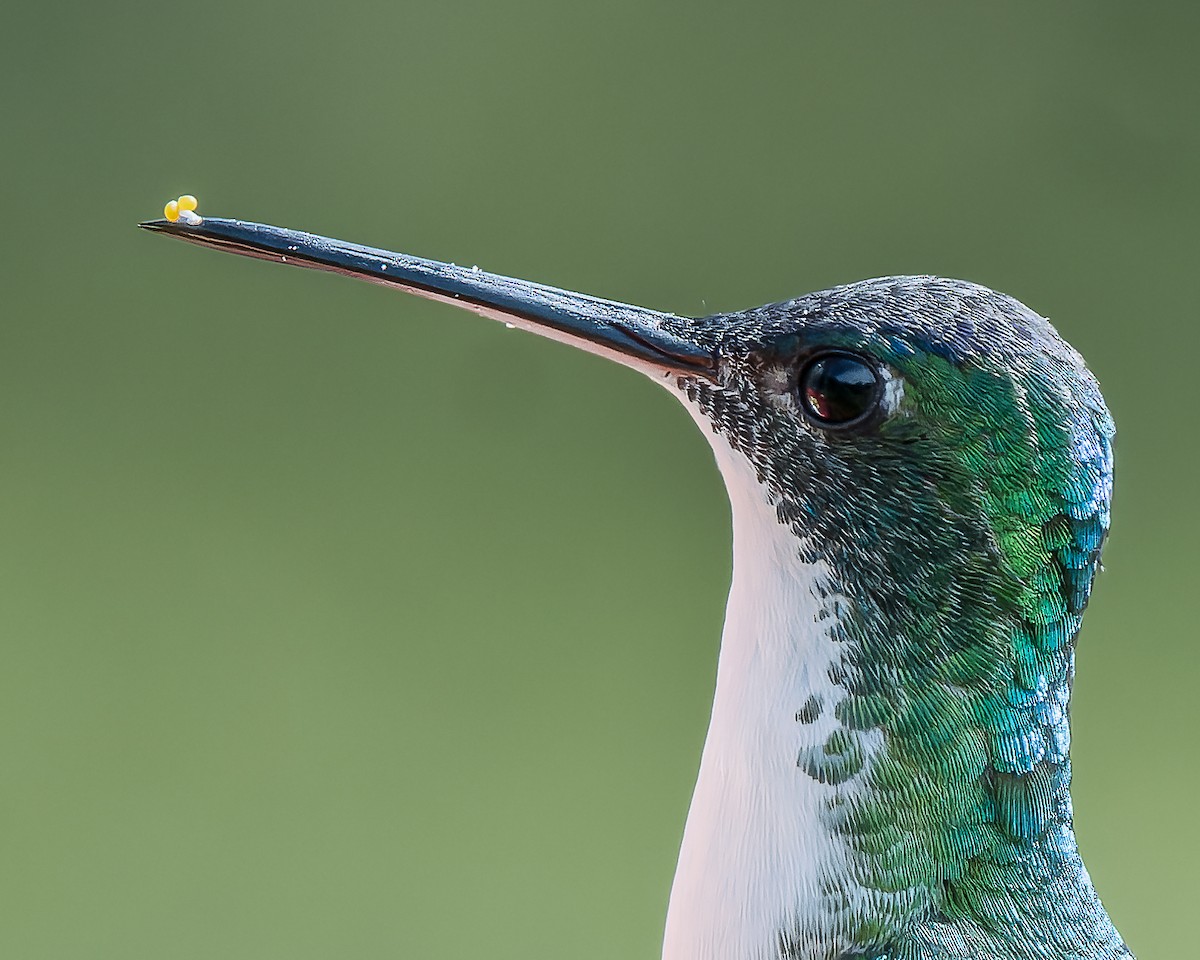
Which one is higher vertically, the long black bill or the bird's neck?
the long black bill

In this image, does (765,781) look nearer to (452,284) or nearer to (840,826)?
(840,826)

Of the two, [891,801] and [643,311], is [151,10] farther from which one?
[891,801]

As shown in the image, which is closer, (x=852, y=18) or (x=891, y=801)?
(x=891, y=801)

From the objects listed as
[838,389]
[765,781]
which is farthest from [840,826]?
[838,389]

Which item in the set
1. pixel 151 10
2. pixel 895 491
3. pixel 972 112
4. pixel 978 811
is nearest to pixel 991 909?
pixel 978 811

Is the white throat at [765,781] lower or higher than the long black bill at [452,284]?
lower
